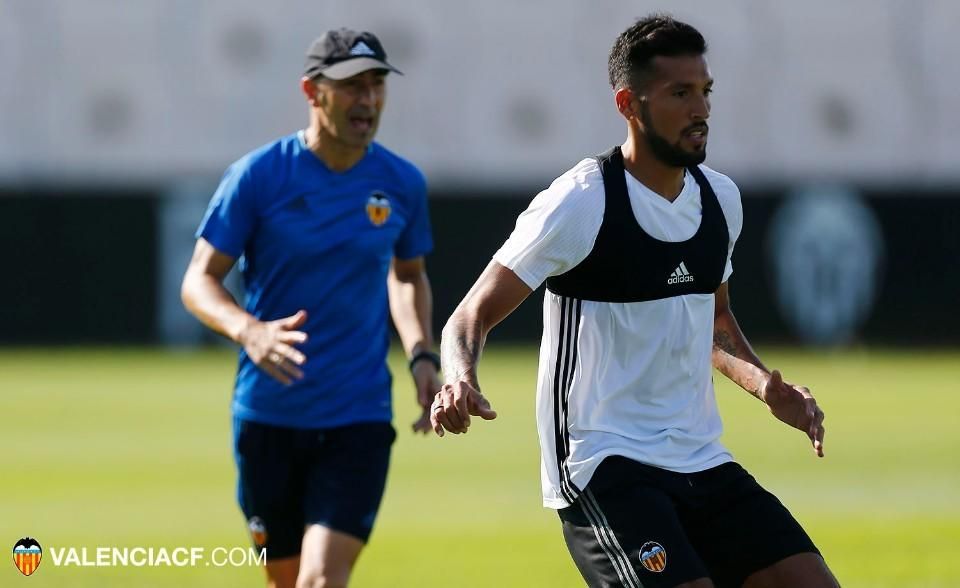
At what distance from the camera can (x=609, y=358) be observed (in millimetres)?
6277

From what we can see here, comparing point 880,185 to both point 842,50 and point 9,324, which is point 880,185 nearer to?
point 842,50

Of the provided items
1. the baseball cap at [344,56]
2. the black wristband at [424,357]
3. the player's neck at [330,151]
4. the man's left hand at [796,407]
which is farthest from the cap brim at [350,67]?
the man's left hand at [796,407]

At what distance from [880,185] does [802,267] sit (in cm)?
231

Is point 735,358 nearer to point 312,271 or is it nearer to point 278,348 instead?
→ point 278,348

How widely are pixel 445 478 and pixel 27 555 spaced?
17.1 feet

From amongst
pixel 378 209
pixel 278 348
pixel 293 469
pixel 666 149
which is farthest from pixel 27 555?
pixel 666 149

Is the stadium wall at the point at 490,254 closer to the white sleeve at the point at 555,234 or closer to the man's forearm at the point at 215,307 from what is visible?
the man's forearm at the point at 215,307

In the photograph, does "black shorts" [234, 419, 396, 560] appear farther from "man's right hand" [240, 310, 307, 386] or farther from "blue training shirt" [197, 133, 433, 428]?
"man's right hand" [240, 310, 307, 386]

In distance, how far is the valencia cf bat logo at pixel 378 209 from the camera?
8062mm

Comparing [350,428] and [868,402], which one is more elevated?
[350,428]

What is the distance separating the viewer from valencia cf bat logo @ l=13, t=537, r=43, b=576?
432 inches

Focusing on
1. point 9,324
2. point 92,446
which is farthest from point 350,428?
point 9,324

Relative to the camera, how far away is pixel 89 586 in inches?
416

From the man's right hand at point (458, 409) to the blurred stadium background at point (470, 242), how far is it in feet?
16.7
